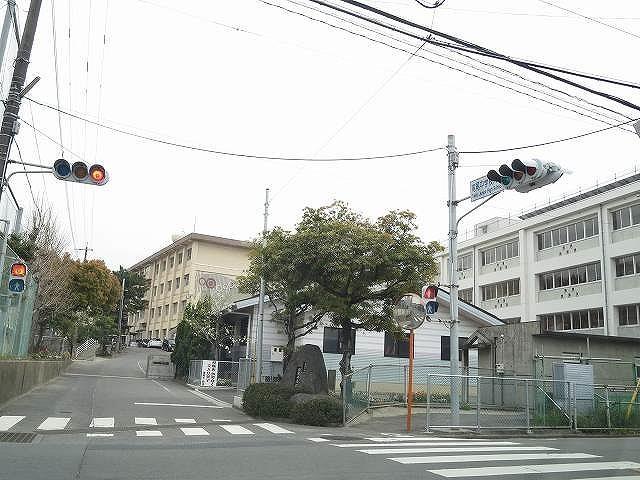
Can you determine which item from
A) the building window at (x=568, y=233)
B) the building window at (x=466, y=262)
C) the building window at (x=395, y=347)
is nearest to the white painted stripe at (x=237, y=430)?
the building window at (x=395, y=347)

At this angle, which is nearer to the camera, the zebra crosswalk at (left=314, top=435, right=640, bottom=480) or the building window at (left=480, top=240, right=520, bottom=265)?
the zebra crosswalk at (left=314, top=435, right=640, bottom=480)

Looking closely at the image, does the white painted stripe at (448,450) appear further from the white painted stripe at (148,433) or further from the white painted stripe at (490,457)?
the white painted stripe at (148,433)

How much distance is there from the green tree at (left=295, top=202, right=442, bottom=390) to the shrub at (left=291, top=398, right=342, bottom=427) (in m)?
3.26

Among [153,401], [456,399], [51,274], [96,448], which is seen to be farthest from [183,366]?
[96,448]

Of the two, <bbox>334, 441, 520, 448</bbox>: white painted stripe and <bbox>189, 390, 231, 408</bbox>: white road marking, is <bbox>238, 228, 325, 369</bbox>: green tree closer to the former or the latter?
<bbox>189, 390, 231, 408</bbox>: white road marking

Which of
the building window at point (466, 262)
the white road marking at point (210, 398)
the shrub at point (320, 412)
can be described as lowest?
the white road marking at point (210, 398)

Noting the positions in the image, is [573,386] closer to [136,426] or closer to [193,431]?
[193,431]

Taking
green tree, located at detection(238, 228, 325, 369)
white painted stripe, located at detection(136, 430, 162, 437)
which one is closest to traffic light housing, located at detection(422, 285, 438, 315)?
green tree, located at detection(238, 228, 325, 369)

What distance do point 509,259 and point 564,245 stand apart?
6.58 meters

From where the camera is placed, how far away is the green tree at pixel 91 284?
38.1 meters

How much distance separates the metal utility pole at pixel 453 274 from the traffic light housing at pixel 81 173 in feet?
29.6

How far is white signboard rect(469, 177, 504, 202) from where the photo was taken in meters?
14.3

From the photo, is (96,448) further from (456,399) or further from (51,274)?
(51,274)

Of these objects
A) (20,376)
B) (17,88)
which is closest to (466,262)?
(20,376)
